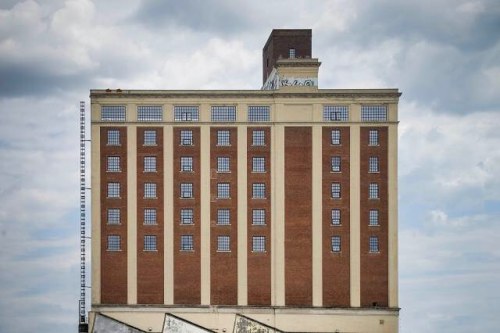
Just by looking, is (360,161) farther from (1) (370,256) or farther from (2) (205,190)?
(2) (205,190)

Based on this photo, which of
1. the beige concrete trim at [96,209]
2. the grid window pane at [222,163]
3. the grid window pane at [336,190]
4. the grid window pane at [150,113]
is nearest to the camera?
the beige concrete trim at [96,209]

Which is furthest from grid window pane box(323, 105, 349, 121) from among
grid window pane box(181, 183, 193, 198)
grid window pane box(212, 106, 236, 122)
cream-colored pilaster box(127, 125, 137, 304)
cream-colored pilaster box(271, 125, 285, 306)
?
cream-colored pilaster box(127, 125, 137, 304)

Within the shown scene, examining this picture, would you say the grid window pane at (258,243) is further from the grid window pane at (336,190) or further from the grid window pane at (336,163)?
the grid window pane at (336,163)

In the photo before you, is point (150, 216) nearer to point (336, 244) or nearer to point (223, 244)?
point (223, 244)

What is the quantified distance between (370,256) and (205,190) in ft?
71.7

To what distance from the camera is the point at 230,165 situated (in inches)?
3989

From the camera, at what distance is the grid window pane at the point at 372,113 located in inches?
4013

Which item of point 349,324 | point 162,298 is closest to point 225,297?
point 162,298

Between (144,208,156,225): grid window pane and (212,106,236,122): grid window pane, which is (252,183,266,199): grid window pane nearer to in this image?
(212,106,236,122): grid window pane

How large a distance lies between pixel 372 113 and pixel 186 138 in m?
23.3

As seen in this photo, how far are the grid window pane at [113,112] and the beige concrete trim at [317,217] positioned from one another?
2384cm

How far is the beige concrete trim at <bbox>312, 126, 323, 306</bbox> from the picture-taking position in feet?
329

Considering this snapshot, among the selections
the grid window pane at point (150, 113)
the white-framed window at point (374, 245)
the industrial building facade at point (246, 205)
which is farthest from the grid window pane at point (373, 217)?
the grid window pane at point (150, 113)

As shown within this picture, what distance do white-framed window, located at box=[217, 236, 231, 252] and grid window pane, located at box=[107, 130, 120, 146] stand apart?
17272 mm
